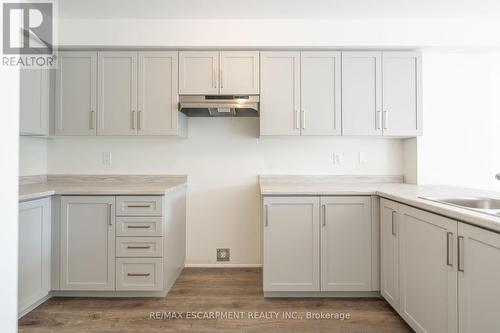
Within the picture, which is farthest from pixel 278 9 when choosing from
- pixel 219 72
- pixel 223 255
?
pixel 223 255

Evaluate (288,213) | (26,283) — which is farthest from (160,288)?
(288,213)

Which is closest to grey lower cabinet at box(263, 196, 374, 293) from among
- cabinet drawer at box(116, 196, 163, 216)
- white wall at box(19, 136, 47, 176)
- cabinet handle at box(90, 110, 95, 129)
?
cabinet drawer at box(116, 196, 163, 216)

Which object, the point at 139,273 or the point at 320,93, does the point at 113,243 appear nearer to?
the point at 139,273

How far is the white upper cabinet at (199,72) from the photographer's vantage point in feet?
8.51

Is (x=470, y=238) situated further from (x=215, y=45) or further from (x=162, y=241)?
(x=215, y=45)

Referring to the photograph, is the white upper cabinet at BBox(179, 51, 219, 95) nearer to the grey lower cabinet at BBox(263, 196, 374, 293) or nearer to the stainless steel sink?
the grey lower cabinet at BBox(263, 196, 374, 293)

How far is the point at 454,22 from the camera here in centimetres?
264

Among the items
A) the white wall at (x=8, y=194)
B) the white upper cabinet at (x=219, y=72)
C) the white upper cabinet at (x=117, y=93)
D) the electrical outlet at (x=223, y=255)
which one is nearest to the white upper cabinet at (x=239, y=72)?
the white upper cabinet at (x=219, y=72)

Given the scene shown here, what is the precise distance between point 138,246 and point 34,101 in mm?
1588

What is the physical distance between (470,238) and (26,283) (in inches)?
111

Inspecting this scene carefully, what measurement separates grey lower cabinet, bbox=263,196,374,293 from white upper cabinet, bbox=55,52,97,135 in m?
1.89

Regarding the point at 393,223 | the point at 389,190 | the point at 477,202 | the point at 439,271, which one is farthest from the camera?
the point at 389,190

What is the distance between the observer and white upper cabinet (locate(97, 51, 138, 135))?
8.54 feet

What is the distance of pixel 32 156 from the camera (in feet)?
8.98
